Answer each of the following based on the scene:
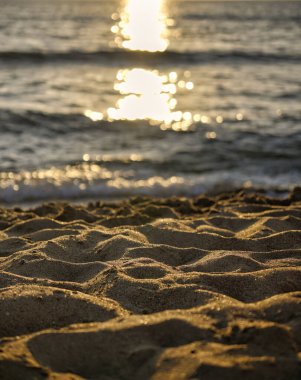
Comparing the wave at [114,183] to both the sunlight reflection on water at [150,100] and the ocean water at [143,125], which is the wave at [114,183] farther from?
the sunlight reflection on water at [150,100]

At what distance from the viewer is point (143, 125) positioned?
37.9ft

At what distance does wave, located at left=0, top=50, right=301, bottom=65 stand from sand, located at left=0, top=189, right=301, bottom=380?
18.3 meters

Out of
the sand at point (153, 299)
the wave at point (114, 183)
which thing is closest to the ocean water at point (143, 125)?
the wave at point (114, 183)

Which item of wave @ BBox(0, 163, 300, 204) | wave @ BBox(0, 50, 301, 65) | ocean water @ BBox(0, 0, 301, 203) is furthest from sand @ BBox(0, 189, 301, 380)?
wave @ BBox(0, 50, 301, 65)

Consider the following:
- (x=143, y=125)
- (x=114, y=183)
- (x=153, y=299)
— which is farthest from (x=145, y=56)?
(x=153, y=299)

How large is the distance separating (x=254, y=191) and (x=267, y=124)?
4241 millimetres

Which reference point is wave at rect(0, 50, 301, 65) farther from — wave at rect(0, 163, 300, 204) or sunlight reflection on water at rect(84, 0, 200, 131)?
wave at rect(0, 163, 300, 204)

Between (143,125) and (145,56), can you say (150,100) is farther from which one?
(145,56)

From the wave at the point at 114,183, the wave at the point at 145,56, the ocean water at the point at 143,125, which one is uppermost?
the wave at the point at 145,56

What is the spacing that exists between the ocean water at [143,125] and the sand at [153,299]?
316 centimetres

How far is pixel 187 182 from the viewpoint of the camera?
793 cm

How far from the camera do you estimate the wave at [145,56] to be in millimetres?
22156

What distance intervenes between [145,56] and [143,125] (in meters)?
13.4

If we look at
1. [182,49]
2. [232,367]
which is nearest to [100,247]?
[232,367]
